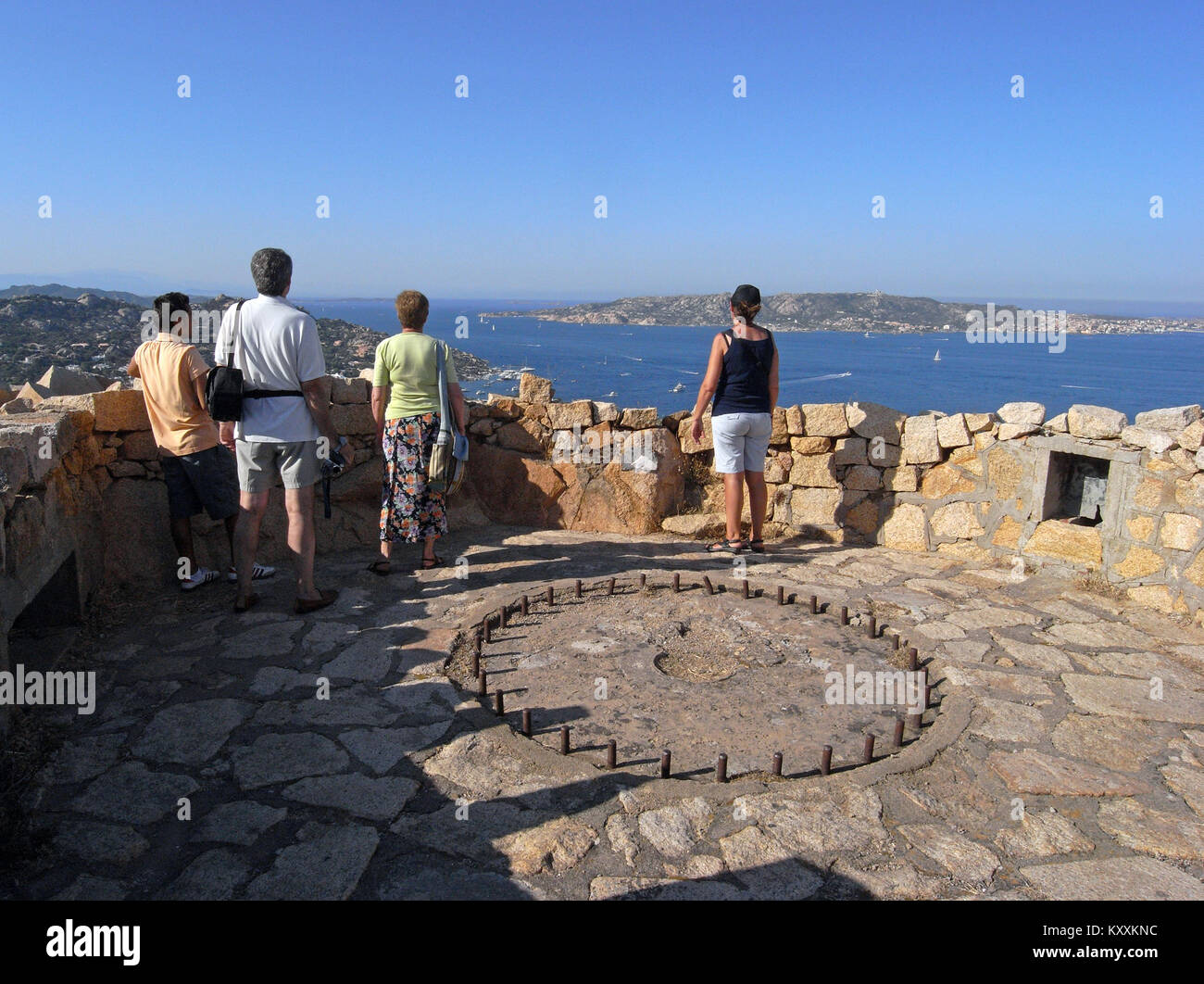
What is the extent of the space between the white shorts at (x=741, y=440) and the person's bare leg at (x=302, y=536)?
3.15m

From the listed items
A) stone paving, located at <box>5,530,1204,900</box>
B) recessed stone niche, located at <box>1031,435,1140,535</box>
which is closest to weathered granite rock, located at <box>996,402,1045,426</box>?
recessed stone niche, located at <box>1031,435,1140,535</box>

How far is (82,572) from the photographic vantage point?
4949 millimetres

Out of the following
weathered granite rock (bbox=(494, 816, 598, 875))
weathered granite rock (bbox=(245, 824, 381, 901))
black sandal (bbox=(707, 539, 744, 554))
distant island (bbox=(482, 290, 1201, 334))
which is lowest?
weathered granite rock (bbox=(494, 816, 598, 875))

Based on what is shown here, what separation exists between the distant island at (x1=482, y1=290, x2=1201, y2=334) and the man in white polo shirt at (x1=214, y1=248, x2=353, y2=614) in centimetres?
3220

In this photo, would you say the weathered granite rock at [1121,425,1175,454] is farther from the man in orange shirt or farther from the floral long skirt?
the man in orange shirt

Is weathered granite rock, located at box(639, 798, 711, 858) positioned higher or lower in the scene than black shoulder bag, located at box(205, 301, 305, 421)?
lower

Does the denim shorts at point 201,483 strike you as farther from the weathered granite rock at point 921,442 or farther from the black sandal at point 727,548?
the weathered granite rock at point 921,442

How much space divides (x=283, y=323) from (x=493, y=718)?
2.62 metres

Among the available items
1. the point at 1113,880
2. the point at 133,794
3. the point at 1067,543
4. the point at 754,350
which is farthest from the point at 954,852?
the point at 754,350

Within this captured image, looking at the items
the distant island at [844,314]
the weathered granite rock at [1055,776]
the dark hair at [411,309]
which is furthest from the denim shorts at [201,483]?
the distant island at [844,314]

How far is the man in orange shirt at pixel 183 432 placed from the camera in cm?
509

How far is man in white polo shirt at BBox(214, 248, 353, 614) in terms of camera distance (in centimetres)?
475
